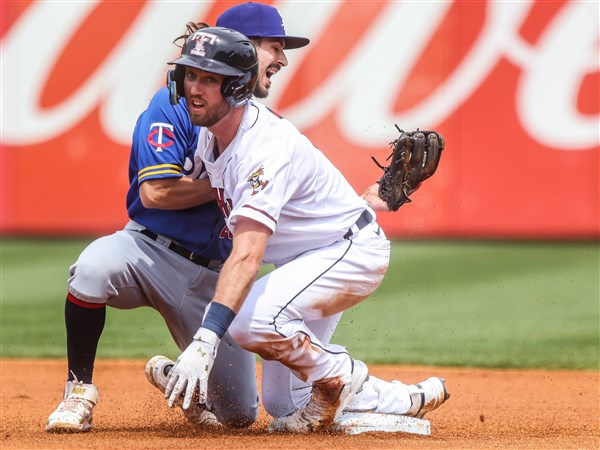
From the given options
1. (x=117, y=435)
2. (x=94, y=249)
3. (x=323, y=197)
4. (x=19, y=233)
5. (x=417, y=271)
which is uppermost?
(x=323, y=197)

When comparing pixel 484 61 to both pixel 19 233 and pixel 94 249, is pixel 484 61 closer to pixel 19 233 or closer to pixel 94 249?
pixel 19 233

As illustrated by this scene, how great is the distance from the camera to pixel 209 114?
3.93 meters

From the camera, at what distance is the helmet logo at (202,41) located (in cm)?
389

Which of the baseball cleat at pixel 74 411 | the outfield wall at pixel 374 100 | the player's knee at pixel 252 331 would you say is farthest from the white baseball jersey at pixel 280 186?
the outfield wall at pixel 374 100

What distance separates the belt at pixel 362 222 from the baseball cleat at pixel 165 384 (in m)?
0.92

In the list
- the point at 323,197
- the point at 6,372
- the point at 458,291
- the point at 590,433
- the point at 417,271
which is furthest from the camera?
the point at 417,271

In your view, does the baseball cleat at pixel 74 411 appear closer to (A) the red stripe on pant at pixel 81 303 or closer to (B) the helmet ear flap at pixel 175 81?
(A) the red stripe on pant at pixel 81 303

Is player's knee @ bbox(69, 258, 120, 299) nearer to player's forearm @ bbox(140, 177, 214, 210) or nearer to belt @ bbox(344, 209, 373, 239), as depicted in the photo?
player's forearm @ bbox(140, 177, 214, 210)

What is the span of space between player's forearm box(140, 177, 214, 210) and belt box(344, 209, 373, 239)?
571 millimetres

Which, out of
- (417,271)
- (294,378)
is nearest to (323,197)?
(294,378)

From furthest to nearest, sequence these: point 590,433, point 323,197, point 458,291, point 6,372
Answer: point 458,291
point 6,372
point 590,433
point 323,197

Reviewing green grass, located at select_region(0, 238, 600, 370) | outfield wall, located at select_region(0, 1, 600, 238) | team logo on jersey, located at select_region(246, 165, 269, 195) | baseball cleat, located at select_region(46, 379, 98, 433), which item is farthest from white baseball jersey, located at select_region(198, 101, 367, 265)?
outfield wall, located at select_region(0, 1, 600, 238)

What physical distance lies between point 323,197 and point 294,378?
0.77 metres

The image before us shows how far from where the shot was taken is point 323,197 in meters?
4.19
